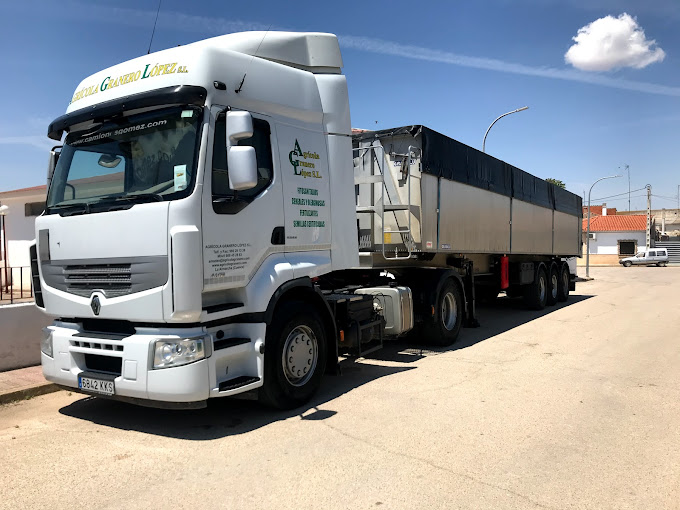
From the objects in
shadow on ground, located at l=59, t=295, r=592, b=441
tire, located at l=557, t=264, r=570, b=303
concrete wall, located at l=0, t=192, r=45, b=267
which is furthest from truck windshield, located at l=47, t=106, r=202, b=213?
concrete wall, located at l=0, t=192, r=45, b=267

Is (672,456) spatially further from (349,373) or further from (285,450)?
(349,373)

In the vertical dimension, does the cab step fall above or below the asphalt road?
above

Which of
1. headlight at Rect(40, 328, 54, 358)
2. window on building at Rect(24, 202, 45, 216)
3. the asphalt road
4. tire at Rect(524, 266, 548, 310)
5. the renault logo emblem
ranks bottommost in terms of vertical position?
the asphalt road

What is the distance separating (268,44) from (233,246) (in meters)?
2.41

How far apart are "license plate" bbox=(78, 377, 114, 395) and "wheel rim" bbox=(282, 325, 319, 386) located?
61.9 inches

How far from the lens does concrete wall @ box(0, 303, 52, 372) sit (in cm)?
675

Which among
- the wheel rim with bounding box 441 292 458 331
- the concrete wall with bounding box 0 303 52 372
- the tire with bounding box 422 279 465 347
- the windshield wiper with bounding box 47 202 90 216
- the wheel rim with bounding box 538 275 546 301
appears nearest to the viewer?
the windshield wiper with bounding box 47 202 90 216

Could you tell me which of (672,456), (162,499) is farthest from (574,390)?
(162,499)

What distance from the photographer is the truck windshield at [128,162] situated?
4.51 meters

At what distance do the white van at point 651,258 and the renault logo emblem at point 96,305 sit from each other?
51.3m

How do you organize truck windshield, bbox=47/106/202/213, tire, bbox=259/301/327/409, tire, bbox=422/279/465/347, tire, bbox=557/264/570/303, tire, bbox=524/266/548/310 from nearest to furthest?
1. truck windshield, bbox=47/106/202/213
2. tire, bbox=259/301/327/409
3. tire, bbox=422/279/465/347
4. tire, bbox=524/266/548/310
5. tire, bbox=557/264/570/303

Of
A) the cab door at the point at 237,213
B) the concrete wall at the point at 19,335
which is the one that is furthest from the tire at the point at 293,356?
the concrete wall at the point at 19,335

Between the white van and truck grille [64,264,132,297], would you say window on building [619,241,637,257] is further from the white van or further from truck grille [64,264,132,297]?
truck grille [64,264,132,297]

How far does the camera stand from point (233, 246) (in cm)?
474
